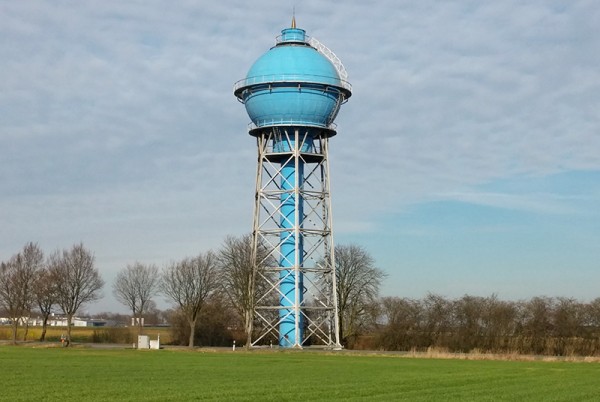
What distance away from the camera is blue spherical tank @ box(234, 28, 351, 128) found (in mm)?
57469

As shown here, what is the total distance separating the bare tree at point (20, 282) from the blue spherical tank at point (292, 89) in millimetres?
28506

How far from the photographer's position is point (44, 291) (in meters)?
75.0

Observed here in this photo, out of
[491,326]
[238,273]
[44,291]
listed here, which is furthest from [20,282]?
[491,326]

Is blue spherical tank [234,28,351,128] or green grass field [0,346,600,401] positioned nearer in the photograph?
green grass field [0,346,600,401]

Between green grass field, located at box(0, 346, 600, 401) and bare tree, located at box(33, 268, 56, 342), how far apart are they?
3424 cm

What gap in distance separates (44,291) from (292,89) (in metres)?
31.5

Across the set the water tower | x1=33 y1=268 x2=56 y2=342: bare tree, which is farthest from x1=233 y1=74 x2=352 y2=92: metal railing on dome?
x1=33 y1=268 x2=56 y2=342: bare tree

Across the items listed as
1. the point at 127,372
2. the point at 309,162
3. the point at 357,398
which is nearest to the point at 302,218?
the point at 309,162

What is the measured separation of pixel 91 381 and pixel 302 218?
104 feet

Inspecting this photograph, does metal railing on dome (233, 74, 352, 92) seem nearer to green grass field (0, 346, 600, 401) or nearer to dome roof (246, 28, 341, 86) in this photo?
dome roof (246, 28, 341, 86)

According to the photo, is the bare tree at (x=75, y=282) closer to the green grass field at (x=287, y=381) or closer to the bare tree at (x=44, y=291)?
the bare tree at (x=44, y=291)

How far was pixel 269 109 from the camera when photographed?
5800cm

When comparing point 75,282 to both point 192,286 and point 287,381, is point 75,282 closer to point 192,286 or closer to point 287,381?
point 192,286

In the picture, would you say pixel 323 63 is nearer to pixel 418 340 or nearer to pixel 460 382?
pixel 418 340
